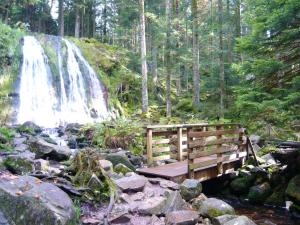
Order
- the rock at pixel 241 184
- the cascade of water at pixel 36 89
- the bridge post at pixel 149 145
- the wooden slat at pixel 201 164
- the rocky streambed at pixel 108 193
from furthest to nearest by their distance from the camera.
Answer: the cascade of water at pixel 36 89, the rock at pixel 241 184, the bridge post at pixel 149 145, the wooden slat at pixel 201 164, the rocky streambed at pixel 108 193

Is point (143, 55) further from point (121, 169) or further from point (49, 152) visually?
point (121, 169)

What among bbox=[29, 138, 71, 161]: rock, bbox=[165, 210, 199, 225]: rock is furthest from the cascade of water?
bbox=[165, 210, 199, 225]: rock

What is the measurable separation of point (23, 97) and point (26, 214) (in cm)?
1642

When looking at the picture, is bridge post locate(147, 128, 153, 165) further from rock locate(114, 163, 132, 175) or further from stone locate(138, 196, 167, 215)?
stone locate(138, 196, 167, 215)

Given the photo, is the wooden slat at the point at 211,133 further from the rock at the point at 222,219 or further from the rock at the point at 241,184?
the rock at the point at 222,219

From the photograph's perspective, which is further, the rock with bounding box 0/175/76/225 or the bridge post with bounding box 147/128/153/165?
the bridge post with bounding box 147/128/153/165

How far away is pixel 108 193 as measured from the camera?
5426 mm

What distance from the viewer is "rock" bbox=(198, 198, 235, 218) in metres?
5.77

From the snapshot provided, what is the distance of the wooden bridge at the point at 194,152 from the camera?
770cm

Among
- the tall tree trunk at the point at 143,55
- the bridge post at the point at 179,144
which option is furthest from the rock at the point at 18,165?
the tall tree trunk at the point at 143,55

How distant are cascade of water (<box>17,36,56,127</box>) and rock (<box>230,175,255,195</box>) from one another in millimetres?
11647

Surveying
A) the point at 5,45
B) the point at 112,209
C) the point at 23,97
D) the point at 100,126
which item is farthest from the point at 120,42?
the point at 112,209

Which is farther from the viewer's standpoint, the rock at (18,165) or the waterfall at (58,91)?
the waterfall at (58,91)

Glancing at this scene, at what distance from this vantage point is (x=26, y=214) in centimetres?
370
